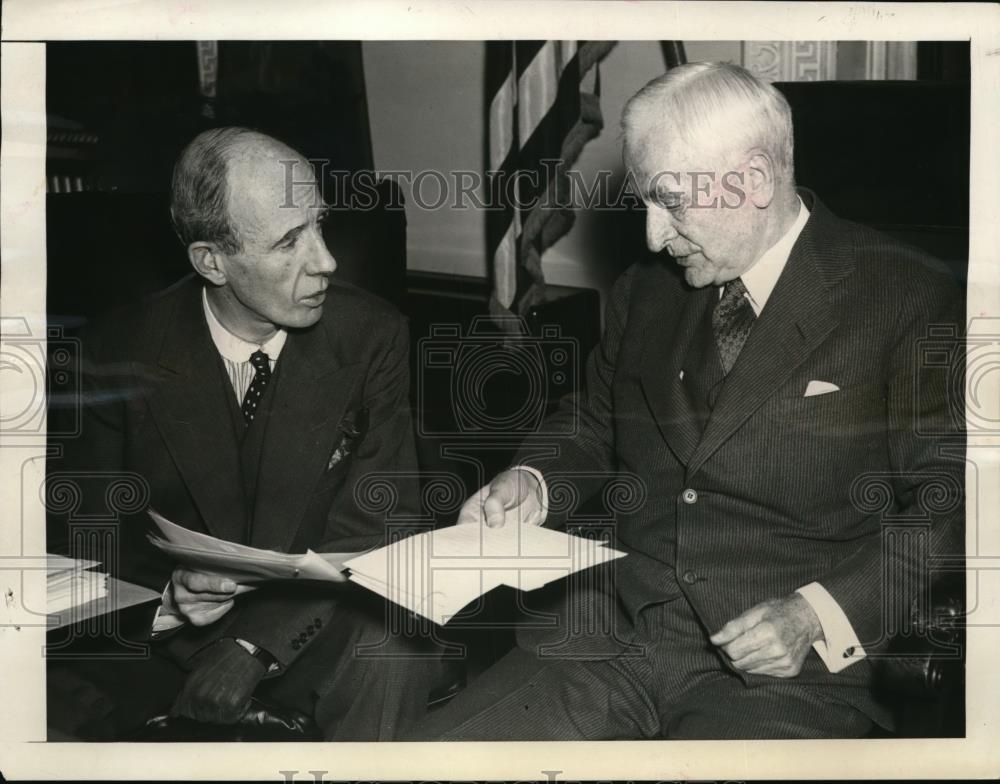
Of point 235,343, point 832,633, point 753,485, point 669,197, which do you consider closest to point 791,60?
point 669,197

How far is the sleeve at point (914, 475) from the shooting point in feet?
5.43

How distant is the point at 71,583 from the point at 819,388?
1.41 m

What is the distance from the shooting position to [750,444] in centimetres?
164

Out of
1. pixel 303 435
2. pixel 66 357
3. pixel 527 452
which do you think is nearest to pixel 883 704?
pixel 527 452

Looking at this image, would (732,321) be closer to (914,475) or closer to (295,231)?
(914,475)

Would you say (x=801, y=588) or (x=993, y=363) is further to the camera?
(x=993, y=363)

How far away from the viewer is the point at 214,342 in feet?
5.73

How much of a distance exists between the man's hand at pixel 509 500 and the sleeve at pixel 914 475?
20.5 inches

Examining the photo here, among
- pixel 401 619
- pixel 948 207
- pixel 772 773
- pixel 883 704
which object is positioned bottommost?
pixel 772 773

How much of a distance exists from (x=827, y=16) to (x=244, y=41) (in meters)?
1.05

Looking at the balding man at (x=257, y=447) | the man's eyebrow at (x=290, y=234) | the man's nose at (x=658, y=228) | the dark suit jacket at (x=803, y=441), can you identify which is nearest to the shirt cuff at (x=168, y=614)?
the balding man at (x=257, y=447)

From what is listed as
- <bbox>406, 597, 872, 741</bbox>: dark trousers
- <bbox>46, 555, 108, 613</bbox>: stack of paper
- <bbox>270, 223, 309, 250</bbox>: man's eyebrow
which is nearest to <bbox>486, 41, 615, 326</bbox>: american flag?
<bbox>270, 223, 309, 250</bbox>: man's eyebrow

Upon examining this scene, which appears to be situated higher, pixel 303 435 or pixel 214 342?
pixel 214 342

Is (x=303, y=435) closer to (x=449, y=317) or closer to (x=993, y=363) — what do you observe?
(x=449, y=317)
